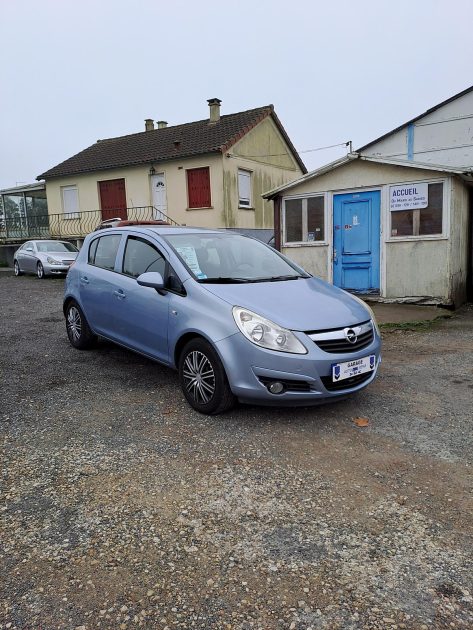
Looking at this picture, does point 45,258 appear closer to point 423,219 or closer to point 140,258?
point 423,219

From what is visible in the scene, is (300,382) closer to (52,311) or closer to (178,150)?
(52,311)

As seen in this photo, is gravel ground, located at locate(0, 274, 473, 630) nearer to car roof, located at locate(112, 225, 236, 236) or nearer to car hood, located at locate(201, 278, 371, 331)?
car hood, located at locate(201, 278, 371, 331)

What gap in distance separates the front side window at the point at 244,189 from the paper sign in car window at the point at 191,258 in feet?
52.3

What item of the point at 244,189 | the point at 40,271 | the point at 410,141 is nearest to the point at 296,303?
the point at 410,141

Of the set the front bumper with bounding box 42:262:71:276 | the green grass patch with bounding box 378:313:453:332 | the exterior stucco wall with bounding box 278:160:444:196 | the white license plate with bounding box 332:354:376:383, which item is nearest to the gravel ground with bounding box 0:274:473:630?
the white license plate with bounding box 332:354:376:383

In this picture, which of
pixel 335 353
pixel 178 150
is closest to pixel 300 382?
pixel 335 353

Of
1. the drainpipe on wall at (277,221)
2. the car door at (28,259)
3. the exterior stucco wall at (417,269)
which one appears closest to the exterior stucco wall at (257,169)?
the car door at (28,259)

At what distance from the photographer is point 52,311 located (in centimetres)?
1001

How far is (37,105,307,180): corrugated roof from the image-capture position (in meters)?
19.9

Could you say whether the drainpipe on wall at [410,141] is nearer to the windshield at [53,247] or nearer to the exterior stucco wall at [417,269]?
the exterior stucco wall at [417,269]

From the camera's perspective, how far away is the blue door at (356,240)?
9883 millimetres

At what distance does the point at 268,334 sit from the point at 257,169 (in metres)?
18.7

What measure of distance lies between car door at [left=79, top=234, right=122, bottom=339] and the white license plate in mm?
2686

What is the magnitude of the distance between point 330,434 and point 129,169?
2009cm
